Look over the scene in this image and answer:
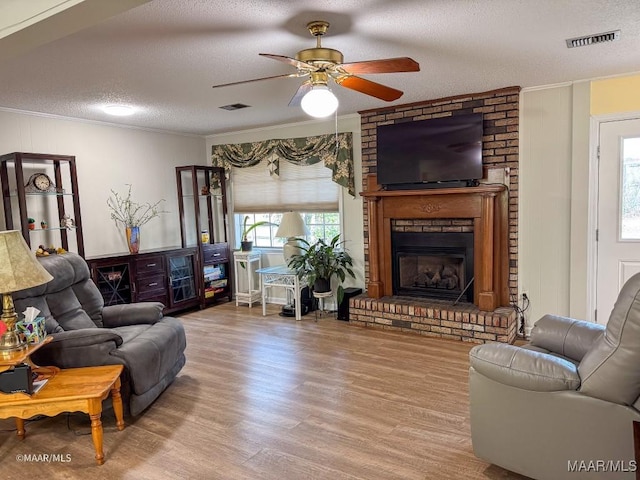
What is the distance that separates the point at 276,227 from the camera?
6.34m

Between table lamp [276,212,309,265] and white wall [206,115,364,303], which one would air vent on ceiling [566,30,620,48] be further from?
table lamp [276,212,309,265]

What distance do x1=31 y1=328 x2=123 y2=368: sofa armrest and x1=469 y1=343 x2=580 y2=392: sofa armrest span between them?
7.30 feet

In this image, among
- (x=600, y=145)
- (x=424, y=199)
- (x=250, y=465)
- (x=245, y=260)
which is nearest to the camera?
(x=250, y=465)

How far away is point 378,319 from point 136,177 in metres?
3.49

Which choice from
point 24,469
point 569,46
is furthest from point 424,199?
point 24,469

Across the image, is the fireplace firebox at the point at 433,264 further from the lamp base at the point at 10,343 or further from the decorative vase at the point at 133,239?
the lamp base at the point at 10,343

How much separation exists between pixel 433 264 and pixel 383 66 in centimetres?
293

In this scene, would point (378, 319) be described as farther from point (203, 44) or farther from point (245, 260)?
point (203, 44)

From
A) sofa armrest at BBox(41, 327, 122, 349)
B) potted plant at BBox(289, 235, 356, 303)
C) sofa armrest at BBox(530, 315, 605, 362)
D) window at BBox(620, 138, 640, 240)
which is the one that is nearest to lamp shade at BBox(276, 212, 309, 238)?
potted plant at BBox(289, 235, 356, 303)

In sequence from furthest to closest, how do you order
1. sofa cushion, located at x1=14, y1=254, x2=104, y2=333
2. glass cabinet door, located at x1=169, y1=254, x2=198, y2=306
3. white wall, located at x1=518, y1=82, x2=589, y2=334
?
glass cabinet door, located at x1=169, y1=254, x2=198, y2=306
white wall, located at x1=518, y1=82, x2=589, y2=334
sofa cushion, located at x1=14, y1=254, x2=104, y2=333

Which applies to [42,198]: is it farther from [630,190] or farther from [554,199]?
[630,190]

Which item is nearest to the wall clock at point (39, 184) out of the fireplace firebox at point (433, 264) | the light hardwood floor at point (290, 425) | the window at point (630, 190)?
the light hardwood floor at point (290, 425)

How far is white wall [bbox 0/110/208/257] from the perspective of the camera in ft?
15.2

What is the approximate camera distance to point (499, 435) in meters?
2.14
